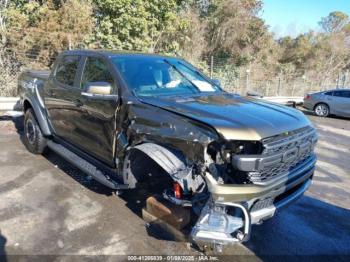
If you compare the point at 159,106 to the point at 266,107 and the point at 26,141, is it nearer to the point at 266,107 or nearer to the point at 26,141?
the point at 266,107

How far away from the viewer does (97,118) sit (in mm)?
4223

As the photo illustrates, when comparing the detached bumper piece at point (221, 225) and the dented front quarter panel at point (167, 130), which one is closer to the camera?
the detached bumper piece at point (221, 225)

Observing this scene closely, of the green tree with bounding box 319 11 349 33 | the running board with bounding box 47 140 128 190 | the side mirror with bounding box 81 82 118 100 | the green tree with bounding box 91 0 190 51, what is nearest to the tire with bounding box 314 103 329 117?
the green tree with bounding box 91 0 190 51

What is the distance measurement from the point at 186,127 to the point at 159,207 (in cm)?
96

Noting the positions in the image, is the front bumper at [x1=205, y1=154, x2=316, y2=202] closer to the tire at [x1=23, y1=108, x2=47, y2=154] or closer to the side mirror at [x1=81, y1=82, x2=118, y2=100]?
the side mirror at [x1=81, y1=82, x2=118, y2=100]

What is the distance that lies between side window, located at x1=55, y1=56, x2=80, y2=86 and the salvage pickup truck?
0.08 ft

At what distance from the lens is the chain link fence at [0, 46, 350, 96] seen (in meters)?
10.8

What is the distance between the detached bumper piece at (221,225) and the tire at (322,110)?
13706mm

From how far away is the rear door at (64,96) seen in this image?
4.85 metres

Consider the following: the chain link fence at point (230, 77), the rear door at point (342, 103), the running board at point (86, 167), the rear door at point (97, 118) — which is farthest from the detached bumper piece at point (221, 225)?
the rear door at point (342, 103)

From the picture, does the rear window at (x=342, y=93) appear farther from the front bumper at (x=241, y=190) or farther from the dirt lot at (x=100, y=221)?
the front bumper at (x=241, y=190)

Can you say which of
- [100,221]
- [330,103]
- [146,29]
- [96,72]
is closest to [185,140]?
[100,221]

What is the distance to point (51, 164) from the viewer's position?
593cm

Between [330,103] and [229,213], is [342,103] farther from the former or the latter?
[229,213]
